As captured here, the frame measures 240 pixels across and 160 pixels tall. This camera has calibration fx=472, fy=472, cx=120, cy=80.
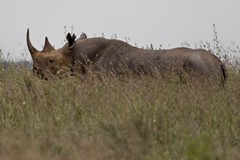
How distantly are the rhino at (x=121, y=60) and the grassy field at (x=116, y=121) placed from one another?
53.8 inches

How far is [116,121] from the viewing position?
398cm

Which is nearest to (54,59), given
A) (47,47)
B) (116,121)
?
(47,47)

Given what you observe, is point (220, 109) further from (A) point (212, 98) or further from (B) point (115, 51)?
(B) point (115, 51)

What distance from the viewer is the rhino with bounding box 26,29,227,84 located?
791 centimetres

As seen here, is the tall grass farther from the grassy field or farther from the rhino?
the rhino

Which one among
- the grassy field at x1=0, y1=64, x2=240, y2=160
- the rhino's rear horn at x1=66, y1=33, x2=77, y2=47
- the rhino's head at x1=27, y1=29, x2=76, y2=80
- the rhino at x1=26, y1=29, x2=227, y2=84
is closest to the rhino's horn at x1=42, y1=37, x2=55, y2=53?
the rhino at x1=26, y1=29, x2=227, y2=84

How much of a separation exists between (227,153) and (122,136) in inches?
31.3

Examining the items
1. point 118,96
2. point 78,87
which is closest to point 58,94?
point 78,87

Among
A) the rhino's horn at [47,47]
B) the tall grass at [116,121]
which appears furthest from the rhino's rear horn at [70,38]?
the tall grass at [116,121]

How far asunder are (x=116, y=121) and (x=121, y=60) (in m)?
5.06

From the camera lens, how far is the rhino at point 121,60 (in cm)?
791

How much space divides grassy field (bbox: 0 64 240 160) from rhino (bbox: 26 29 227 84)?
1.37 metres

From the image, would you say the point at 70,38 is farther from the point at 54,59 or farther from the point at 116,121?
the point at 116,121

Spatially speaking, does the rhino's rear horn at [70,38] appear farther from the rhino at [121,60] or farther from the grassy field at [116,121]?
the grassy field at [116,121]
